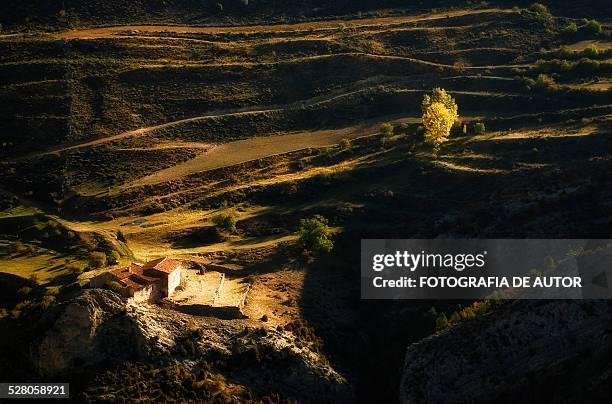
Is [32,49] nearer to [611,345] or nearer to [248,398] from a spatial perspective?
[248,398]

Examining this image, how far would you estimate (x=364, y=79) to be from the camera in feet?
355

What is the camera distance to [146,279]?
63000mm

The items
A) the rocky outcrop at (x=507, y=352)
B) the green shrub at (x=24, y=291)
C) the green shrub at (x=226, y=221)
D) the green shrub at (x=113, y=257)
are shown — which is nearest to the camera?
the rocky outcrop at (x=507, y=352)

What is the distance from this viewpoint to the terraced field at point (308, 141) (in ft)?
250

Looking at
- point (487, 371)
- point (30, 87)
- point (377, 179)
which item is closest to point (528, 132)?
point (377, 179)

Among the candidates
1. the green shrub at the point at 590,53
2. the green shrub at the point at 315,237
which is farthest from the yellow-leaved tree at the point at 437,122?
the green shrub at the point at 590,53

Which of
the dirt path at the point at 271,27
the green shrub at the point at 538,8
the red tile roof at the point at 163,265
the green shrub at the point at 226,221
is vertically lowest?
the red tile roof at the point at 163,265

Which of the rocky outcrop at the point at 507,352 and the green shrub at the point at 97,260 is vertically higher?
the green shrub at the point at 97,260

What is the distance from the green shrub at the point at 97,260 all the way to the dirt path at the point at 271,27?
47.6 metres

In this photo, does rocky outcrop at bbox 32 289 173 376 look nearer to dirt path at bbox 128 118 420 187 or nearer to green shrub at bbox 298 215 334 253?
green shrub at bbox 298 215 334 253

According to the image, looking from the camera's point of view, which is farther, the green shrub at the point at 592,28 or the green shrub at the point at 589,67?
the green shrub at the point at 592,28

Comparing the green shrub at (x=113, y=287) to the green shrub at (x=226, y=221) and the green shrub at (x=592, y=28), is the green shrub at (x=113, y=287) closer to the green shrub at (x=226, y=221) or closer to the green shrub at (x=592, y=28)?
the green shrub at (x=226, y=221)

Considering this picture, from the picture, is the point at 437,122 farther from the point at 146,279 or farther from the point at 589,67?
the point at 146,279

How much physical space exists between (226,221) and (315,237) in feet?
32.4
